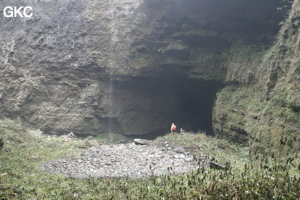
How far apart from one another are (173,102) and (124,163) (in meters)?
13.9

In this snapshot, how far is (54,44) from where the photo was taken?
67.4 feet

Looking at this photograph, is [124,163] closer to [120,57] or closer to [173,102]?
[120,57]

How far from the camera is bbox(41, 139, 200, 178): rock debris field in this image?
8836mm

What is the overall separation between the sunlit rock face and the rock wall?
1302 mm

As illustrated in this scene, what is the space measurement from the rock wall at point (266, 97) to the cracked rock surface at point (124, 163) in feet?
11.9

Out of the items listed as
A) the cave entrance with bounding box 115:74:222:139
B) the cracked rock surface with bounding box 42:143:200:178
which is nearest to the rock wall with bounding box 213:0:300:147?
the cave entrance with bounding box 115:74:222:139

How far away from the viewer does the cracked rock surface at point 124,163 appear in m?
8.84

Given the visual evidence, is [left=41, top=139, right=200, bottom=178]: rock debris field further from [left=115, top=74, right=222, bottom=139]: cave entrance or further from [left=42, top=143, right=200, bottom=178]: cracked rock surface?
[left=115, top=74, right=222, bottom=139]: cave entrance

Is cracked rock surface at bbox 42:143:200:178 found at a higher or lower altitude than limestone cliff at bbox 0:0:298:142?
lower

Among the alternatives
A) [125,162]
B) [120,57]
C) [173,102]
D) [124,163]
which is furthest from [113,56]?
[124,163]

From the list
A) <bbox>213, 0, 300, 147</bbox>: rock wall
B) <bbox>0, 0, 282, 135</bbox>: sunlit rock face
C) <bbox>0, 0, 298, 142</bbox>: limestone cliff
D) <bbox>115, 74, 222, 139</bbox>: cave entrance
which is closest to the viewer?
<bbox>213, 0, 300, 147</bbox>: rock wall

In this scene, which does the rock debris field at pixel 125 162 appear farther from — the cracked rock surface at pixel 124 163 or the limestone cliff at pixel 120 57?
the limestone cliff at pixel 120 57

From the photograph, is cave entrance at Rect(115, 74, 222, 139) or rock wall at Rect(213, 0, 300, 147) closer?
rock wall at Rect(213, 0, 300, 147)

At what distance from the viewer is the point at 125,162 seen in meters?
10.6
